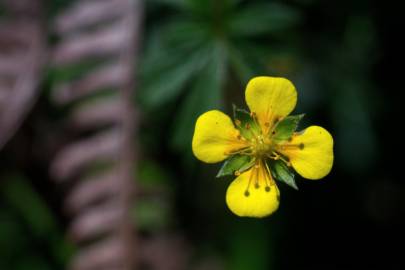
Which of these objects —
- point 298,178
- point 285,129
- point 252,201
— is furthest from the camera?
point 298,178

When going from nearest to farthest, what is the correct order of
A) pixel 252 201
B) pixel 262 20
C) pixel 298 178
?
1. pixel 252 201
2. pixel 262 20
3. pixel 298 178

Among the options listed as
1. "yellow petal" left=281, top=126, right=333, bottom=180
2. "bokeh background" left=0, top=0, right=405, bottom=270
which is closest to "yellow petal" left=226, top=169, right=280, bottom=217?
"yellow petal" left=281, top=126, right=333, bottom=180

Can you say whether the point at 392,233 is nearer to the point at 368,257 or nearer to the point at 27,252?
the point at 368,257

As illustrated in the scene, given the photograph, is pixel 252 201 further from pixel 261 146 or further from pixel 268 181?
pixel 261 146

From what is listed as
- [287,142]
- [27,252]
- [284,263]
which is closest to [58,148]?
[27,252]

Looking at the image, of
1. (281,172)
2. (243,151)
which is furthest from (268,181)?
(243,151)

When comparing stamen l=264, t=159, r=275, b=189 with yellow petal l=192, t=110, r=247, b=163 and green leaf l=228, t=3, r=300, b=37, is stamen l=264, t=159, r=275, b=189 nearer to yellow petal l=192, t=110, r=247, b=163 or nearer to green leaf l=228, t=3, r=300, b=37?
yellow petal l=192, t=110, r=247, b=163

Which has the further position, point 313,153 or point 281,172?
point 281,172

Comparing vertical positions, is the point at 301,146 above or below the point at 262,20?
below
